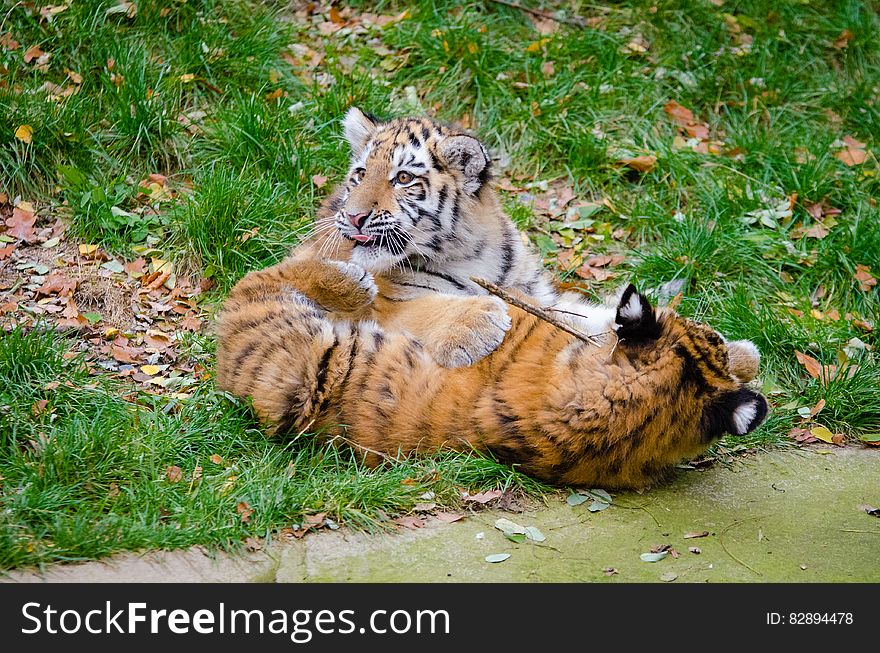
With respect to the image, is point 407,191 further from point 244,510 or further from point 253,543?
point 253,543

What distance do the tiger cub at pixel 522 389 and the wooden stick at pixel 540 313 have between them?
0.16 ft

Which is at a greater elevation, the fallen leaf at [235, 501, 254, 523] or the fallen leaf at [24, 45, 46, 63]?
the fallen leaf at [24, 45, 46, 63]

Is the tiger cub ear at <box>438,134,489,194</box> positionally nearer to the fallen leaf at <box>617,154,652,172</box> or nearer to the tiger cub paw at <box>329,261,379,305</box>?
the tiger cub paw at <box>329,261,379,305</box>

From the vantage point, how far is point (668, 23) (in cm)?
773

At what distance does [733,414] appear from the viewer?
381 cm

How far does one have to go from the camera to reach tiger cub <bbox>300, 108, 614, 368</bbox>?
5.07 m

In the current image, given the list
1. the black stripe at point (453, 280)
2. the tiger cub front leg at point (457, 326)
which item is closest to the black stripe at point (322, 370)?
the tiger cub front leg at point (457, 326)

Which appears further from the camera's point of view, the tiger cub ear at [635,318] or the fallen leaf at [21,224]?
the fallen leaf at [21,224]

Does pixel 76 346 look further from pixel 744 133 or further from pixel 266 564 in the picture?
pixel 744 133

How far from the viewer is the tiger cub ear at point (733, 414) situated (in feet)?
12.5

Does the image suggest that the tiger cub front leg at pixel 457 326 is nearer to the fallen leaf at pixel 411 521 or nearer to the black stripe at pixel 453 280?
the black stripe at pixel 453 280

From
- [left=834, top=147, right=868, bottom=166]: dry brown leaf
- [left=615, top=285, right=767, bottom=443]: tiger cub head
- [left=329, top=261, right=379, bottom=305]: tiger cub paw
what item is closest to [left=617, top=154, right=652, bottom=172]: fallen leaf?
[left=834, top=147, right=868, bottom=166]: dry brown leaf

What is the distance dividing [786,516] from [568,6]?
518 cm

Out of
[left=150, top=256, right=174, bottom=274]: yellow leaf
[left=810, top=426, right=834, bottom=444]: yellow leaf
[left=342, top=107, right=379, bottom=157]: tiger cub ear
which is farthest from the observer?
[left=150, top=256, right=174, bottom=274]: yellow leaf
